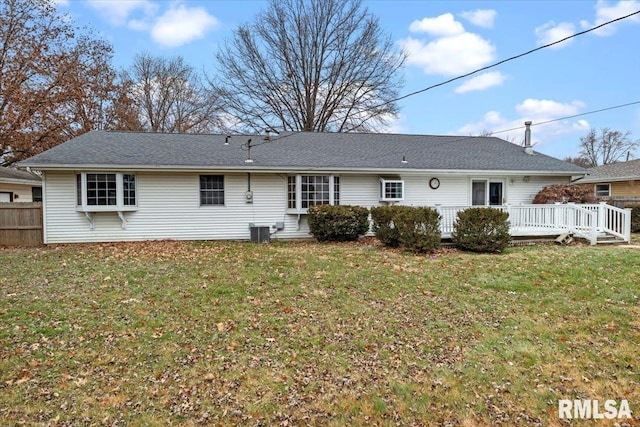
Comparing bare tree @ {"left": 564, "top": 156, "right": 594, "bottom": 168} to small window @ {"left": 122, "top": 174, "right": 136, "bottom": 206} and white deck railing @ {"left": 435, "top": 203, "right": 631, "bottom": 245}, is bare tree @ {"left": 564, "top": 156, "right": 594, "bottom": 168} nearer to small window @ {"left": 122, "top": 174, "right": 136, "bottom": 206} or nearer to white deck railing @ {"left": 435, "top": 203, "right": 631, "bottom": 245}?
white deck railing @ {"left": 435, "top": 203, "right": 631, "bottom": 245}

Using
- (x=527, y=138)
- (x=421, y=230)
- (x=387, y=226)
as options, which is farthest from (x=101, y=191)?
(x=527, y=138)

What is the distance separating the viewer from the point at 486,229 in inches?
379

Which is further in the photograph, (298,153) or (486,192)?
(486,192)

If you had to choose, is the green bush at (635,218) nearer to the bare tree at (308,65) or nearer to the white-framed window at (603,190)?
the white-framed window at (603,190)

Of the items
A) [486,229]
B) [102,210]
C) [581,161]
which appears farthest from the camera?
[581,161]

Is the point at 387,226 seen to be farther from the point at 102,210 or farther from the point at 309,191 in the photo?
the point at 102,210

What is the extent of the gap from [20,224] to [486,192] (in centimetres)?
1515

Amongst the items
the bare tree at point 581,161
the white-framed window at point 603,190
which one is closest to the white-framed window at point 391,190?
the white-framed window at point 603,190

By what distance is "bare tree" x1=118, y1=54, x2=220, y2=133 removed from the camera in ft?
94.1

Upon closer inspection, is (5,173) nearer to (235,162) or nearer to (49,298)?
(235,162)

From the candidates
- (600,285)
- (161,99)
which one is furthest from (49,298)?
(161,99)

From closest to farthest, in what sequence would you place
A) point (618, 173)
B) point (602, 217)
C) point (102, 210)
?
point (102, 210)
point (602, 217)
point (618, 173)

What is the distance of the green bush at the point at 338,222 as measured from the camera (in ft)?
37.2

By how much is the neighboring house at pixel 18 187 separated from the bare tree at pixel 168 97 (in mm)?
9430
